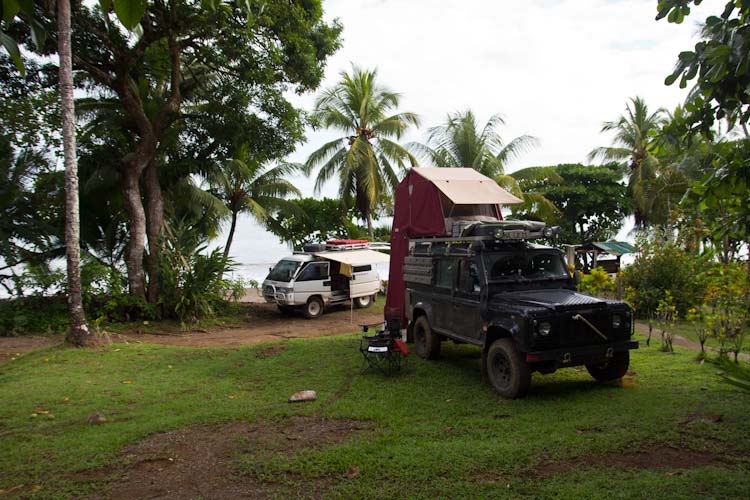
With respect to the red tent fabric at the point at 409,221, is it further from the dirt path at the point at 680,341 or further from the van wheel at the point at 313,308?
the van wheel at the point at 313,308

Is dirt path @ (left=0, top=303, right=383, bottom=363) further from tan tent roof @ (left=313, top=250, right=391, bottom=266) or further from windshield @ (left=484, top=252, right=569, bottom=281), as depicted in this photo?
windshield @ (left=484, top=252, right=569, bottom=281)

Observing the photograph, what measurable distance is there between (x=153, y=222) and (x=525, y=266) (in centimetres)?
1211

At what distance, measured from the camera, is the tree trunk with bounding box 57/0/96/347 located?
10242 millimetres

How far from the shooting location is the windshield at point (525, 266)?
775 cm

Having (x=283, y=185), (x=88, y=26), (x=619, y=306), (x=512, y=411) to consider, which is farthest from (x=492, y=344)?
(x=283, y=185)

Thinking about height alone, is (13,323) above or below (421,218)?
below

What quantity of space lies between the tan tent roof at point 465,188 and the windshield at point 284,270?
856 centimetres

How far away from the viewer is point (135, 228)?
15.6m

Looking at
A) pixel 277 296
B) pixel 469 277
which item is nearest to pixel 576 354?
pixel 469 277

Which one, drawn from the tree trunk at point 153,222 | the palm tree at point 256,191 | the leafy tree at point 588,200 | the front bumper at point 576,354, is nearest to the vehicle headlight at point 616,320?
the front bumper at point 576,354

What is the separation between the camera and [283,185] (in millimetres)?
23172

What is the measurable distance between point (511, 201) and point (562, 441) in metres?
5.07

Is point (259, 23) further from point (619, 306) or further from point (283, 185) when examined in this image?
point (619, 306)

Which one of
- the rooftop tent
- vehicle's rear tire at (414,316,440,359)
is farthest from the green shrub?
vehicle's rear tire at (414,316,440,359)
